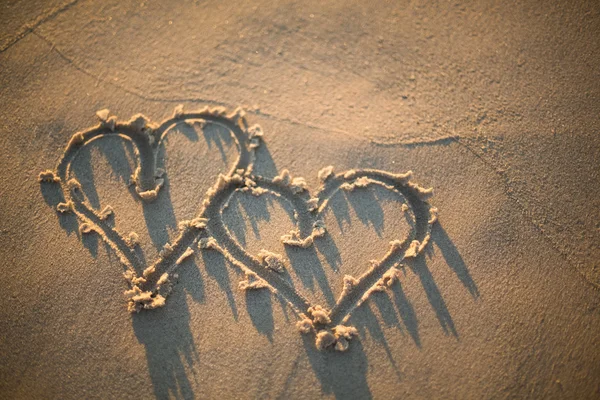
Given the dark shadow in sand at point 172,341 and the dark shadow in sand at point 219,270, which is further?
the dark shadow in sand at point 219,270

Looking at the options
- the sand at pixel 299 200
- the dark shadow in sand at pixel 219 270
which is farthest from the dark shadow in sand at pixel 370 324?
the dark shadow in sand at pixel 219 270

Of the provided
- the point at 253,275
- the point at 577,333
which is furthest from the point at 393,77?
the point at 577,333

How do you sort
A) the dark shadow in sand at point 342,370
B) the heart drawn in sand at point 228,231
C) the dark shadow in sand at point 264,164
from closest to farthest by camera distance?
the dark shadow in sand at point 342,370
the heart drawn in sand at point 228,231
the dark shadow in sand at point 264,164

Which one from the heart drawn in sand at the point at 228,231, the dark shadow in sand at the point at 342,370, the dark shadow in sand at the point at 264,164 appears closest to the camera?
the dark shadow in sand at the point at 342,370

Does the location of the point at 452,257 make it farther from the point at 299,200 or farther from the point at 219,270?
the point at 219,270

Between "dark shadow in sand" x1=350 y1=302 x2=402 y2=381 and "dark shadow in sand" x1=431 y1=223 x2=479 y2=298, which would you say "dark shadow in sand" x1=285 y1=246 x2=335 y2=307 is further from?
"dark shadow in sand" x1=431 y1=223 x2=479 y2=298

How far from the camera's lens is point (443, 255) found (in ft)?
6.14

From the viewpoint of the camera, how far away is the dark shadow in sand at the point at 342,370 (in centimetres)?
170

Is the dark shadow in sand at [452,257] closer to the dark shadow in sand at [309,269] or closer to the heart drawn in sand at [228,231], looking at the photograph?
the heart drawn in sand at [228,231]

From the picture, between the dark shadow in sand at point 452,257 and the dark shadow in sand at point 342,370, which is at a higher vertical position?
the dark shadow in sand at point 452,257

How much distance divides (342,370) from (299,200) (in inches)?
31.5

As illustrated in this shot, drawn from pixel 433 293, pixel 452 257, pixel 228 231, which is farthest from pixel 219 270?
pixel 452 257

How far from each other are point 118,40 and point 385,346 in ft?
7.14

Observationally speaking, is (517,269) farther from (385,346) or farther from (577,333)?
(385,346)
